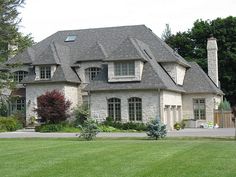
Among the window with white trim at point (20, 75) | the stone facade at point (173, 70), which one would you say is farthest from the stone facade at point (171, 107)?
the window with white trim at point (20, 75)

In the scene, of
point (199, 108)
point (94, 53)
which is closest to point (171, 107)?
point (199, 108)

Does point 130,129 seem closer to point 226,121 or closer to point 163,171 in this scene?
point 226,121

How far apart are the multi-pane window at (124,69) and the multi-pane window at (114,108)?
2295 mm

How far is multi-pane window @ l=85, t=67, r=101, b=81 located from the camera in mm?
46344

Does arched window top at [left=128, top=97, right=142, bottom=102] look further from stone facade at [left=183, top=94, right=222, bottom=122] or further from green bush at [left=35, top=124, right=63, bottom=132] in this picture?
stone facade at [left=183, top=94, right=222, bottom=122]

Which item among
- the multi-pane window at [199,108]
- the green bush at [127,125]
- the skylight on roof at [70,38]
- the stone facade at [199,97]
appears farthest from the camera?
the skylight on roof at [70,38]

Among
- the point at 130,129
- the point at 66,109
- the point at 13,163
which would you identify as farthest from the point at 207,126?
the point at 13,163

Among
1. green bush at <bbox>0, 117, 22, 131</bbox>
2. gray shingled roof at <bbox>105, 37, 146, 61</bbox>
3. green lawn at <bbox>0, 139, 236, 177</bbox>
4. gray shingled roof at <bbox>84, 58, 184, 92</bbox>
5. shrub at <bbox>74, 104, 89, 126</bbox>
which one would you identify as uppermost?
gray shingled roof at <bbox>105, 37, 146, 61</bbox>

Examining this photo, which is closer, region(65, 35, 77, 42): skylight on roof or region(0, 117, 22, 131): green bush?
region(0, 117, 22, 131): green bush

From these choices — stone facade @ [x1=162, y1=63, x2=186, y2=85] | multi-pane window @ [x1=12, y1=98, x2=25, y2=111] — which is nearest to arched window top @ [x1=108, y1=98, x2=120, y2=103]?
stone facade @ [x1=162, y1=63, x2=186, y2=85]

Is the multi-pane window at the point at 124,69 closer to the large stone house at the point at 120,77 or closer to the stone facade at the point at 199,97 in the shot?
the large stone house at the point at 120,77

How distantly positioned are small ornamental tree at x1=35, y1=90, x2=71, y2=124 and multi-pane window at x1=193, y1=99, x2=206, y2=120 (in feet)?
43.6

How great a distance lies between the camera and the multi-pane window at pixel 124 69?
40781 millimetres

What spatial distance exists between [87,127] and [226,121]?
21.8m
